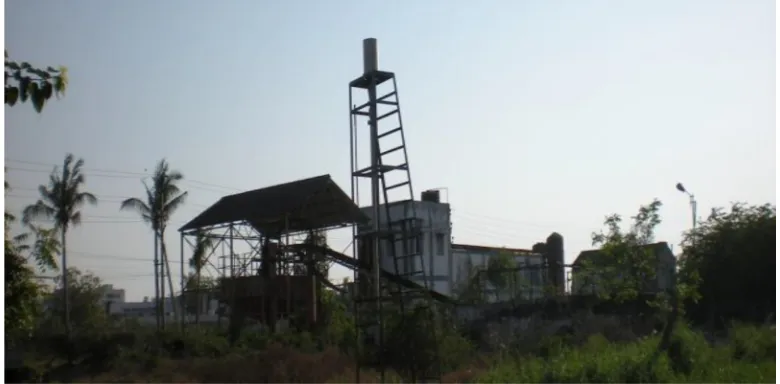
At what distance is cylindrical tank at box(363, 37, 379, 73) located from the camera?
2000cm

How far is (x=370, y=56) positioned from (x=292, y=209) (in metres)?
9.82

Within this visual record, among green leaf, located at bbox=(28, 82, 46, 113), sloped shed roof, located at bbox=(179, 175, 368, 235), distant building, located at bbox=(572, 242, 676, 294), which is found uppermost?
sloped shed roof, located at bbox=(179, 175, 368, 235)

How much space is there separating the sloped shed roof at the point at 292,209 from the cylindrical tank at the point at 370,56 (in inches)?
335

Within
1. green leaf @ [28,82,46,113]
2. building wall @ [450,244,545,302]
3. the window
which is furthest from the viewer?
the window

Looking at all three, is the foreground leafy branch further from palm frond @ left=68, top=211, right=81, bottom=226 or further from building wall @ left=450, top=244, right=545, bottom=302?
building wall @ left=450, top=244, right=545, bottom=302

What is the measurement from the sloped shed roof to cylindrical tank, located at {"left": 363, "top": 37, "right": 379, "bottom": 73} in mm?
8507

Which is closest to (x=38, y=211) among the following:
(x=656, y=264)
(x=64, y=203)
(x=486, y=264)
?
(x=64, y=203)

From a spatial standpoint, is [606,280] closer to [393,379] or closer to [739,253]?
[393,379]

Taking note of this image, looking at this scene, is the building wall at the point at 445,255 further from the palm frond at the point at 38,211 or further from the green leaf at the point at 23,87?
the green leaf at the point at 23,87

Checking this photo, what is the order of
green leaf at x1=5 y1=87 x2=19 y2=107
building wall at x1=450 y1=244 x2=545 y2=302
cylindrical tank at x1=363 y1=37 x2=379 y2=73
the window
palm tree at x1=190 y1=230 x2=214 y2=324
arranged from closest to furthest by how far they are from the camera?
green leaf at x1=5 y1=87 x2=19 y2=107
cylindrical tank at x1=363 y1=37 x2=379 y2=73
palm tree at x1=190 y1=230 x2=214 y2=324
building wall at x1=450 y1=244 x2=545 y2=302
the window

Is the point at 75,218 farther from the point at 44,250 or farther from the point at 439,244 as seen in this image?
the point at 439,244

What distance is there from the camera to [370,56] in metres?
20.1

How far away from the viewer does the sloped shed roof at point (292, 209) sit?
95.1 ft

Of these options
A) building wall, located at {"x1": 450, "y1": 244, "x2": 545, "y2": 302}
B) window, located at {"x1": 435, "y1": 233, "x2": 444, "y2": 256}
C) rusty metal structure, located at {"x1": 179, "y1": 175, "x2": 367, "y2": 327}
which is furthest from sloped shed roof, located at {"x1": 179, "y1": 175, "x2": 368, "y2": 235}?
window, located at {"x1": 435, "y1": 233, "x2": 444, "y2": 256}
